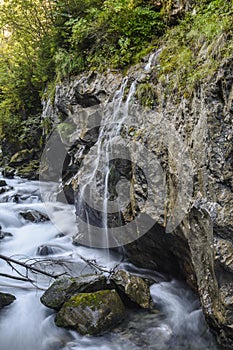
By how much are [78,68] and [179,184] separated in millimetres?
5547

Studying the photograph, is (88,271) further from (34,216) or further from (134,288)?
(34,216)

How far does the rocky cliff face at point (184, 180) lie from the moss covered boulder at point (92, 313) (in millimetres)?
1148

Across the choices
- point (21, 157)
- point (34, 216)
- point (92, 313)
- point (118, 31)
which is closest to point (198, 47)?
point (118, 31)

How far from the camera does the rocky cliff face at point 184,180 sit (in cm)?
315

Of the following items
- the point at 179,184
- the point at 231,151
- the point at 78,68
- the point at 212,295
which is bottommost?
the point at 212,295

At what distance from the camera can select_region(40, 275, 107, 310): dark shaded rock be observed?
Answer: 4.39 m

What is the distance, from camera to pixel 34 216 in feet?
27.1

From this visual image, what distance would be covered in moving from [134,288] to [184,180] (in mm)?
1858

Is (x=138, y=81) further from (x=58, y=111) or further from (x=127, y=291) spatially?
(x=58, y=111)

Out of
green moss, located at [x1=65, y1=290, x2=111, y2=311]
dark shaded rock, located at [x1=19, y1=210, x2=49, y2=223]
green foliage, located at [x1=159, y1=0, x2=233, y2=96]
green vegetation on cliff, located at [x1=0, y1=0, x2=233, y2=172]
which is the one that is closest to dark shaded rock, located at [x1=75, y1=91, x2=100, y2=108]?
green vegetation on cliff, located at [x1=0, y1=0, x2=233, y2=172]

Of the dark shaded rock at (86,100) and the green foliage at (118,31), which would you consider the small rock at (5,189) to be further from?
the green foliage at (118,31)

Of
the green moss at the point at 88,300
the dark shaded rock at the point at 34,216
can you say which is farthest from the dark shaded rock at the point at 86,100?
the green moss at the point at 88,300

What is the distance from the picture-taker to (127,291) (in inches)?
175

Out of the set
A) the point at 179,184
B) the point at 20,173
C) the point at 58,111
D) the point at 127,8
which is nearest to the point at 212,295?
the point at 179,184
